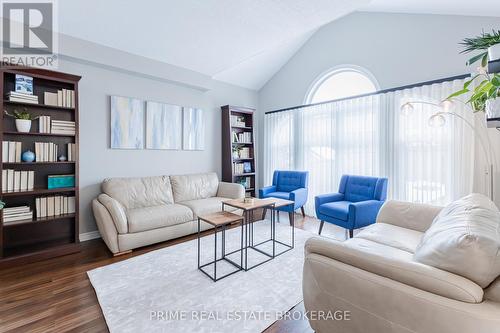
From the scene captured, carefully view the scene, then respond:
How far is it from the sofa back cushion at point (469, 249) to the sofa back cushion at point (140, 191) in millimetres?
3275

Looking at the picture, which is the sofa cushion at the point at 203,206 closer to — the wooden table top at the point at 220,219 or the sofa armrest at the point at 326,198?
the wooden table top at the point at 220,219

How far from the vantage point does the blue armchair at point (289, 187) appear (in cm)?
402

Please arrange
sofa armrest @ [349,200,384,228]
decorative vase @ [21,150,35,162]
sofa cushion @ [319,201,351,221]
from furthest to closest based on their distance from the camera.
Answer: sofa cushion @ [319,201,351,221]
sofa armrest @ [349,200,384,228]
decorative vase @ [21,150,35,162]

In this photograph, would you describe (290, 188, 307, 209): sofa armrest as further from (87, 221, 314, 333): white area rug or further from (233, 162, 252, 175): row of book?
(233, 162, 252, 175): row of book

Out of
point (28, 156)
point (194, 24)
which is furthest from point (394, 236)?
point (28, 156)

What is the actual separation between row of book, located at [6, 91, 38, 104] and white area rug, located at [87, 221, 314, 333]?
6.76 feet

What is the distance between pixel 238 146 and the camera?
5062 mm

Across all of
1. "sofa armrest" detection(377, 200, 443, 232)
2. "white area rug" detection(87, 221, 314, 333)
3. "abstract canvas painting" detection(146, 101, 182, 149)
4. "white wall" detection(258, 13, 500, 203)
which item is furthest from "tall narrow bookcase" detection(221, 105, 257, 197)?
"sofa armrest" detection(377, 200, 443, 232)

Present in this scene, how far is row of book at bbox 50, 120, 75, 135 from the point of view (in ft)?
9.06

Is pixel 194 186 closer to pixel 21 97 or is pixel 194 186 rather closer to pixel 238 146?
pixel 238 146

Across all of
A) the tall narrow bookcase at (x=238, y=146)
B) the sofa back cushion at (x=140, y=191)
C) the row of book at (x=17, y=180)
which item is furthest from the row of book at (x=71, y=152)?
the tall narrow bookcase at (x=238, y=146)

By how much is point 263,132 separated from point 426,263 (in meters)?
4.60

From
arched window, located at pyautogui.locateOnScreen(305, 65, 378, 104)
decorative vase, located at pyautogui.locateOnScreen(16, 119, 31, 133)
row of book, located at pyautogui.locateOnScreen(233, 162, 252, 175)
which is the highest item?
arched window, located at pyautogui.locateOnScreen(305, 65, 378, 104)

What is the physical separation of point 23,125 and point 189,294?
263 cm
